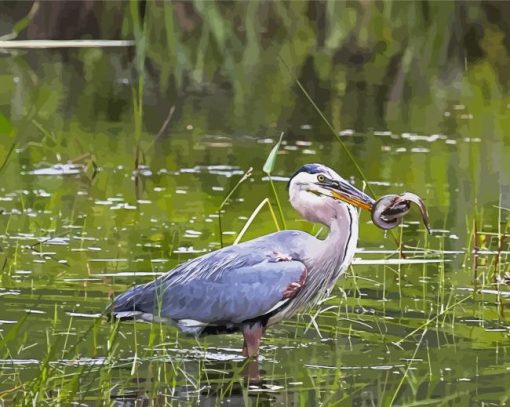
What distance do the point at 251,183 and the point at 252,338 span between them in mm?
4089

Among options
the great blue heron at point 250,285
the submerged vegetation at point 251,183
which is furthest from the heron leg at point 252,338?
the submerged vegetation at point 251,183

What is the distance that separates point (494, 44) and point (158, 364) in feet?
37.2

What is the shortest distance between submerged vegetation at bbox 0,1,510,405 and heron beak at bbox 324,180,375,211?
12.4 inches

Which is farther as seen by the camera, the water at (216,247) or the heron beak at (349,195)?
the heron beak at (349,195)

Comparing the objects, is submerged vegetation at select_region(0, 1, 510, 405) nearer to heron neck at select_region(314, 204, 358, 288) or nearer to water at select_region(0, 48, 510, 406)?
water at select_region(0, 48, 510, 406)

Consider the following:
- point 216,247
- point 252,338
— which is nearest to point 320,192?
point 252,338

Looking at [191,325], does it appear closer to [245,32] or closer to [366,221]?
[366,221]

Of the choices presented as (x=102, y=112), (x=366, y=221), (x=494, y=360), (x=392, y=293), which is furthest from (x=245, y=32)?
(x=494, y=360)

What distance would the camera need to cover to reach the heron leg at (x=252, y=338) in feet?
21.0

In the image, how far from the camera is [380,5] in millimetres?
16922

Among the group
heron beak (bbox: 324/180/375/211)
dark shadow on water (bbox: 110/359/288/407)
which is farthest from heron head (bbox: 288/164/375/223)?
dark shadow on water (bbox: 110/359/288/407)

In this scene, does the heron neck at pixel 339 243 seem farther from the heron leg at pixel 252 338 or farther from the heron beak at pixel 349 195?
the heron leg at pixel 252 338

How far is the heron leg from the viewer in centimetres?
639

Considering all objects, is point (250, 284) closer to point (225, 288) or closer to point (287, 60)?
point (225, 288)
